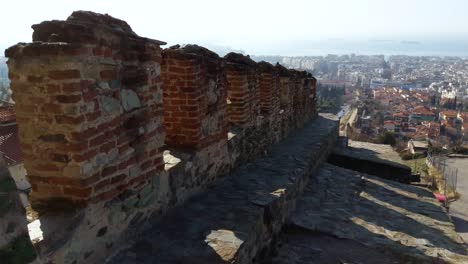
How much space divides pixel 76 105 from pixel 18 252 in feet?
3.36

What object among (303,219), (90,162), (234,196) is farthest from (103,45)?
(303,219)

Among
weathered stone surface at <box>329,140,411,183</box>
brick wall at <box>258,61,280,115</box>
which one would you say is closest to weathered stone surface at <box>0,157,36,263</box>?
brick wall at <box>258,61,280,115</box>

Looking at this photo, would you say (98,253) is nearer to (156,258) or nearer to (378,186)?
(156,258)

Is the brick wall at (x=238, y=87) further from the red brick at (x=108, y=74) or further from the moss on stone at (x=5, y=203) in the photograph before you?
the moss on stone at (x=5, y=203)

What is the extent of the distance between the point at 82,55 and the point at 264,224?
96.9 inches

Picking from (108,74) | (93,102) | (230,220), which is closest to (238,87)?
(230,220)

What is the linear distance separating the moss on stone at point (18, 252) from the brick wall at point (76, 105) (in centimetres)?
75

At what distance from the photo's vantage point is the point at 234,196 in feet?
15.1

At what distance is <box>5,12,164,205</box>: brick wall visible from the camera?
105 inches

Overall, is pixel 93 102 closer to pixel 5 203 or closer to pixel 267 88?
pixel 5 203

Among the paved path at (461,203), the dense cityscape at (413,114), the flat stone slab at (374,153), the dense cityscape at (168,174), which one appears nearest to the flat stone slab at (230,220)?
the dense cityscape at (168,174)

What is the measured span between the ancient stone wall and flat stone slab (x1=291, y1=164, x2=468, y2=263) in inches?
74.0

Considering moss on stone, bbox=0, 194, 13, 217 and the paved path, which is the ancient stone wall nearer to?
moss on stone, bbox=0, 194, 13, 217

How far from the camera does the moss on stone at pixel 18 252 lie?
195 cm
